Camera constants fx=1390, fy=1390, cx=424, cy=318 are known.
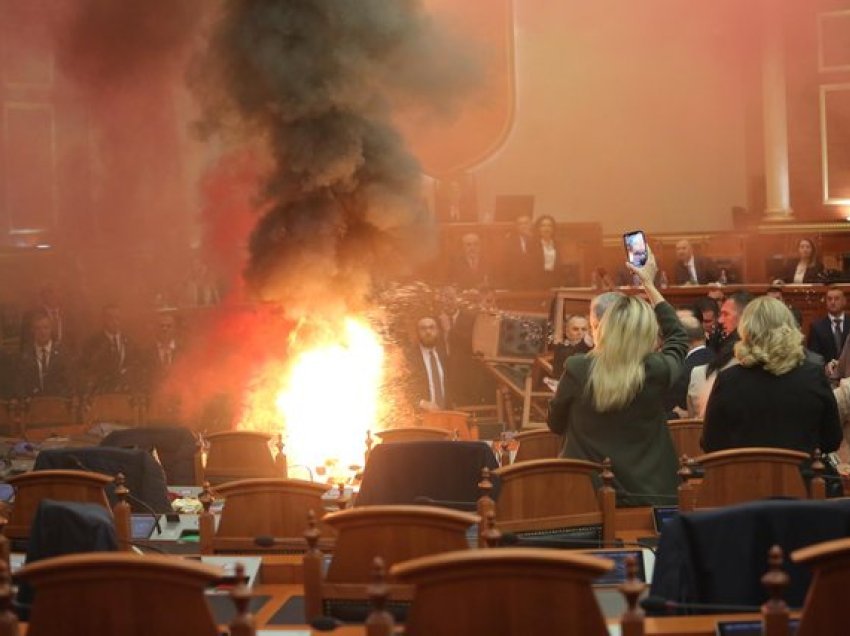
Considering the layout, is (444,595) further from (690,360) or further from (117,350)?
(117,350)

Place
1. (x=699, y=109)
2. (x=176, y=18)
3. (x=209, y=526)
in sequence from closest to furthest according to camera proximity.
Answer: (x=209, y=526) < (x=176, y=18) < (x=699, y=109)

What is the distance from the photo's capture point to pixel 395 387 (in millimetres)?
11734

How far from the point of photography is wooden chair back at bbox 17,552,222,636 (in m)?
3.58

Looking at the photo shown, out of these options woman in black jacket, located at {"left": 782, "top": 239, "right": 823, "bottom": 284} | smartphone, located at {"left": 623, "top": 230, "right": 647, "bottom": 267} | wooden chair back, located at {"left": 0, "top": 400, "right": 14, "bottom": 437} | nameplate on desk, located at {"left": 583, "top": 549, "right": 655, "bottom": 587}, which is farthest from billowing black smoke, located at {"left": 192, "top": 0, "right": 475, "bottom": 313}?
nameplate on desk, located at {"left": 583, "top": 549, "right": 655, "bottom": 587}

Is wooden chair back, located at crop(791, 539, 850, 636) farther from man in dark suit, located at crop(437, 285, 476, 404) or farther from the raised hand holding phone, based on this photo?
man in dark suit, located at crop(437, 285, 476, 404)

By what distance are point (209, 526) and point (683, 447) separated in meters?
2.98

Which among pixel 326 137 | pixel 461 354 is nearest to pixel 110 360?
pixel 461 354

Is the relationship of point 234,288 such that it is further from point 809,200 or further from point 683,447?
point 683,447

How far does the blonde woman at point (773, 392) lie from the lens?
19.0 feet

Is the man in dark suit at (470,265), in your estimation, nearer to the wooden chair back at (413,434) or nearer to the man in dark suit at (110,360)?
the man in dark suit at (110,360)

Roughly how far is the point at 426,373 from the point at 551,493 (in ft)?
20.9

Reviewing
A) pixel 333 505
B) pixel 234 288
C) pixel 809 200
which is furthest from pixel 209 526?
pixel 809 200

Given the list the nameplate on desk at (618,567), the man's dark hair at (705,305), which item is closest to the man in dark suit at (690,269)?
the man's dark hair at (705,305)

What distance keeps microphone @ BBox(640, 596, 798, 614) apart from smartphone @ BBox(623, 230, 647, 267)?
2.77 meters
